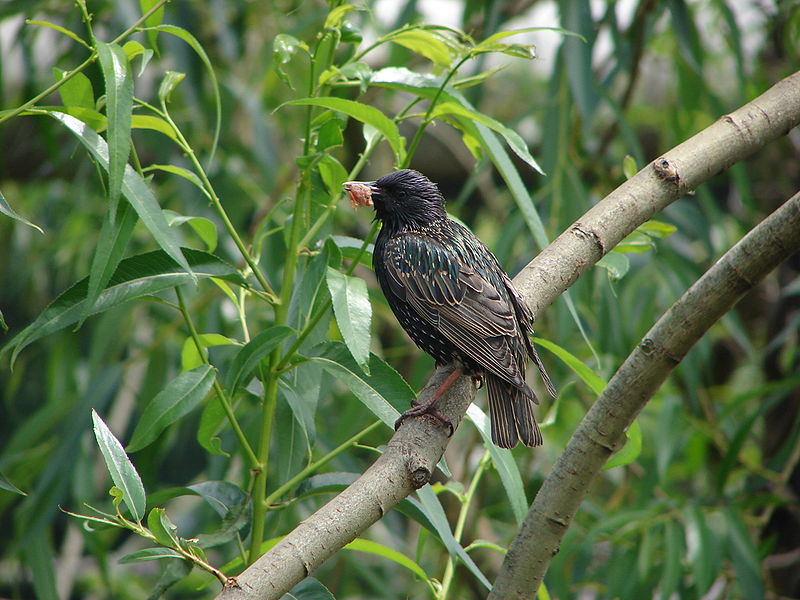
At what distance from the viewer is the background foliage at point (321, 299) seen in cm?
181

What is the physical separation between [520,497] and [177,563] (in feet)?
2.38

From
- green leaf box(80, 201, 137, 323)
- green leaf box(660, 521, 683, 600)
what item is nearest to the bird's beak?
green leaf box(80, 201, 137, 323)

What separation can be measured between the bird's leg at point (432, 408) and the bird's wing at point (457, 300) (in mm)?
131

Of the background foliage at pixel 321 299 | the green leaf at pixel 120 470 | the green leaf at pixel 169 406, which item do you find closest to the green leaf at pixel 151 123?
the background foliage at pixel 321 299

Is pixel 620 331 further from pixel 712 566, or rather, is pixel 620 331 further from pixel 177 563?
pixel 177 563

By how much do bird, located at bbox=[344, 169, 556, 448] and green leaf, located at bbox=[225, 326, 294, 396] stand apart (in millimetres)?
572

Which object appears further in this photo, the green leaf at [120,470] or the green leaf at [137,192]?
the green leaf at [137,192]

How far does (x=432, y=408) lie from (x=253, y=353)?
472 mm

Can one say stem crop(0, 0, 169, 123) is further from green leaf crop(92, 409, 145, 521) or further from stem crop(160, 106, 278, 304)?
green leaf crop(92, 409, 145, 521)

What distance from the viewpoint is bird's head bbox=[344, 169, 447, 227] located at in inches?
107

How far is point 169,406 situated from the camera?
173cm

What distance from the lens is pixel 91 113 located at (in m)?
1.69

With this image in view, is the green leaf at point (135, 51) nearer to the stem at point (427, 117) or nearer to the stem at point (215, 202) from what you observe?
the stem at point (215, 202)

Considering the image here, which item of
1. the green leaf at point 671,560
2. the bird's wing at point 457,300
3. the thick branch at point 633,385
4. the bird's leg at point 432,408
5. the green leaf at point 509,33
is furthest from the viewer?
the green leaf at point 671,560
